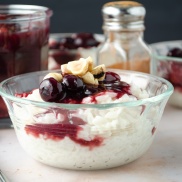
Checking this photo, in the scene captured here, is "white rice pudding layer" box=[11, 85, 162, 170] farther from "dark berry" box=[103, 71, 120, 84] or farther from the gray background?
the gray background

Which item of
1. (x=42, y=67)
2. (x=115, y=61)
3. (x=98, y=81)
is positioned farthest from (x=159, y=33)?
(x=98, y=81)

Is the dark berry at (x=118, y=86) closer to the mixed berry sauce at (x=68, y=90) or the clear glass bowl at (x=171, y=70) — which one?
the mixed berry sauce at (x=68, y=90)

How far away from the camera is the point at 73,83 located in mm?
1237

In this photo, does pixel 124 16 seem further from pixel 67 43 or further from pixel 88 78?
pixel 88 78

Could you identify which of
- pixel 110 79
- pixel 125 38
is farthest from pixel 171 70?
pixel 110 79

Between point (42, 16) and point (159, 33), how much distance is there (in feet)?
5.77

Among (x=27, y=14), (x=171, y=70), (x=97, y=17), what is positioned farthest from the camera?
(x=97, y=17)

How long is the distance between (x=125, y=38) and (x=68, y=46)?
230 mm

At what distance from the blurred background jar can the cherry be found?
0.32m

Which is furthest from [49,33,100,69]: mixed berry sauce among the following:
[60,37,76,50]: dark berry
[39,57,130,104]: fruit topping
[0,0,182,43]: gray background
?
[0,0,182,43]: gray background

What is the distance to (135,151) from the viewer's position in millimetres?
1231

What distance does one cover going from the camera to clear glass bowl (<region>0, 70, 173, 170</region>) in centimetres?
118

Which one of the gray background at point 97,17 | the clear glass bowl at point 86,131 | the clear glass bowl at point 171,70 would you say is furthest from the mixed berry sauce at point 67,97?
the gray background at point 97,17

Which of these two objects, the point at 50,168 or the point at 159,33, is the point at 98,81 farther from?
the point at 159,33
